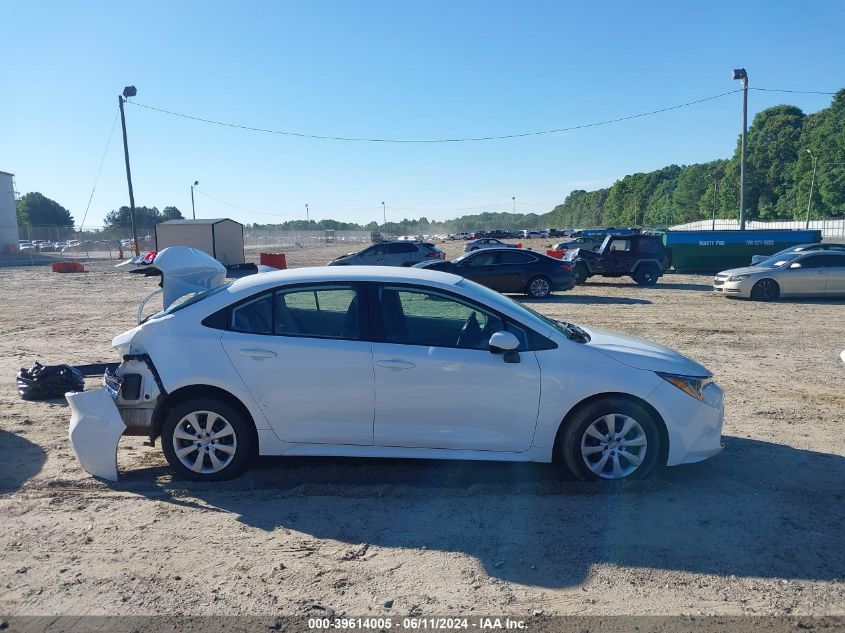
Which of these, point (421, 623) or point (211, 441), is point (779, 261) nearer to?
point (211, 441)

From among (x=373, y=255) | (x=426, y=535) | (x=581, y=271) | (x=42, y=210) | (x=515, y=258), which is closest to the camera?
(x=426, y=535)

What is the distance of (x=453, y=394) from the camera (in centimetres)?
489

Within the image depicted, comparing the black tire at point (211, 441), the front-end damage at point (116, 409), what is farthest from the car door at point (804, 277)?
the front-end damage at point (116, 409)

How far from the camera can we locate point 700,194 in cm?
11256

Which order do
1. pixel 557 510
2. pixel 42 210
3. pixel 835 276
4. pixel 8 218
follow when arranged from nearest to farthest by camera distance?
1. pixel 557 510
2. pixel 835 276
3. pixel 8 218
4. pixel 42 210

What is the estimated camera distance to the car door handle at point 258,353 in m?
5.00

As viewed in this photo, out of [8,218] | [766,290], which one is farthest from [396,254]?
[8,218]

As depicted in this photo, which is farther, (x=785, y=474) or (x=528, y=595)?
(x=785, y=474)

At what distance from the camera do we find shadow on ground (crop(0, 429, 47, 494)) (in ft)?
17.2

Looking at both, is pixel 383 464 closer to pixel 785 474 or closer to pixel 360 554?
pixel 360 554

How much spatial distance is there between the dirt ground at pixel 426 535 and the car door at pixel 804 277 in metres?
11.8

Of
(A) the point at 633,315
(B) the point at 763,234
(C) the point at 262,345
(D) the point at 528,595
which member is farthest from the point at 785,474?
(B) the point at 763,234

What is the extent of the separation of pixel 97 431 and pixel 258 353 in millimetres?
1350

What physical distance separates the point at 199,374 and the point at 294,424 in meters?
0.79
